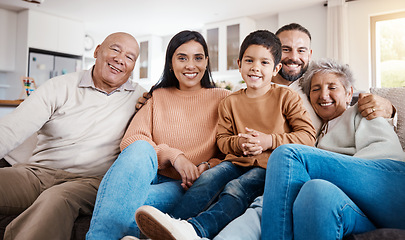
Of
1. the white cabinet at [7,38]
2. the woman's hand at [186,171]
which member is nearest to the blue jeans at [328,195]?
the woman's hand at [186,171]

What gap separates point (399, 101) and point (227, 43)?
5.51m

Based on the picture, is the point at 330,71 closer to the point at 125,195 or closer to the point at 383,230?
the point at 383,230

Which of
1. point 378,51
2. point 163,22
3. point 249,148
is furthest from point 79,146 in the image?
point 163,22

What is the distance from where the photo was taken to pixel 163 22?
7.14 meters

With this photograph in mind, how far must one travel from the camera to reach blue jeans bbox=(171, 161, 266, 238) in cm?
107

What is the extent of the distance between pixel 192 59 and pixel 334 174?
2.93 feet

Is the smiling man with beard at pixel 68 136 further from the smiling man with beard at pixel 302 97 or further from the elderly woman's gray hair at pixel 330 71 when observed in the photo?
the elderly woman's gray hair at pixel 330 71

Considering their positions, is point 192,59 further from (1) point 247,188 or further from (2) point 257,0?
(2) point 257,0

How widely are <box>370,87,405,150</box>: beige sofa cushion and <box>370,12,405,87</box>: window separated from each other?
4.14 metres

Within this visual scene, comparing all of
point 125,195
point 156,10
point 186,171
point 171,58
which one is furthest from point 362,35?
point 125,195

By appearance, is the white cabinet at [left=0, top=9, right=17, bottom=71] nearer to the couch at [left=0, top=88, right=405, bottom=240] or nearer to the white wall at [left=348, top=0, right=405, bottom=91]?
the couch at [left=0, top=88, right=405, bottom=240]

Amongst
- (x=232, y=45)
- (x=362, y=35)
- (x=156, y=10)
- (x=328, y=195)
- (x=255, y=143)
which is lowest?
(x=328, y=195)

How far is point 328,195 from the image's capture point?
93 centimetres

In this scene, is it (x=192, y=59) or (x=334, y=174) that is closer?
(x=334, y=174)
